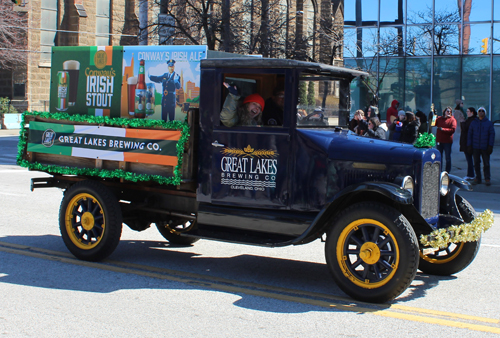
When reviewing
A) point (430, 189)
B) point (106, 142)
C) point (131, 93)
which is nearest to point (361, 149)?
point (430, 189)

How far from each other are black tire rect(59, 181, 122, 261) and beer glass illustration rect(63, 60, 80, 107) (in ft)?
3.26

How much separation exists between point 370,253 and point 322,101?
1.74 m

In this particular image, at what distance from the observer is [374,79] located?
1057 inches

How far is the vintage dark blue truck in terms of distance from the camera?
5.19 metres

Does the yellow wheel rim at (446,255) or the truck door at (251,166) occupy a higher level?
the truck door at (251,166)

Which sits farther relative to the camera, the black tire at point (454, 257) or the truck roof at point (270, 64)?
the black tire at point (454, 257)

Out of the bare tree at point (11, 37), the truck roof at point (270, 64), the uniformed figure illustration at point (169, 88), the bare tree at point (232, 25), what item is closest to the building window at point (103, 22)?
the bare tree at point (11, 37)

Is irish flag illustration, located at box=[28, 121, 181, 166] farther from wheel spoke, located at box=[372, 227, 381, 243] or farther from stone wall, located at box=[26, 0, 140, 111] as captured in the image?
stone wall, located at box=[26, 0, 140, 111]

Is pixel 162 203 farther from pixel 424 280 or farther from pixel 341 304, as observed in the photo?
pixel 424 280

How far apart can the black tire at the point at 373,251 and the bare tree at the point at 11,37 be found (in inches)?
1243

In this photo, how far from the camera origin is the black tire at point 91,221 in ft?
20.9

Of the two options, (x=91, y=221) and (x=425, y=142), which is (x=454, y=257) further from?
(x=91, y=221)

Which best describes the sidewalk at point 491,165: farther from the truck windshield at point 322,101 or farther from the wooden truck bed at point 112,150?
the wooden truck bed at point 112,150

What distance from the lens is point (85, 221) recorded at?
257 inches
